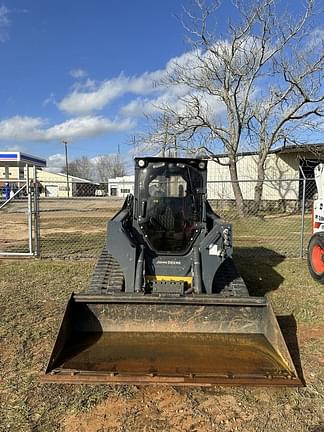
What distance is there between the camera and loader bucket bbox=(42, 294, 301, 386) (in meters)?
3.48

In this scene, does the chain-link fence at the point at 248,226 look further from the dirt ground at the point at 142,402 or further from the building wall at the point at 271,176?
the dirt ground at the point at 142,402

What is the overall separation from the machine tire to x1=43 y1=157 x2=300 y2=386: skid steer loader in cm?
219

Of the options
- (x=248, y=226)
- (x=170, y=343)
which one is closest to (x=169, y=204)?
(x=170, y=343)

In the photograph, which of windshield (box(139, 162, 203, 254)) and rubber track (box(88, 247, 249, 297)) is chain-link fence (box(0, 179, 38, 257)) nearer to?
rubber track (box(88, 247, 249, 297))

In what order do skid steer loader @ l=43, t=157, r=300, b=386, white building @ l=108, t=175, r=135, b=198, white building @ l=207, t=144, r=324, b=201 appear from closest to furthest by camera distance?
skid steer loader @ l=43, t=157, r=300, b=386 → white building @ l=108, t=175, r=135, b=198 → white building @ l=207, t=144, r=324, b=201

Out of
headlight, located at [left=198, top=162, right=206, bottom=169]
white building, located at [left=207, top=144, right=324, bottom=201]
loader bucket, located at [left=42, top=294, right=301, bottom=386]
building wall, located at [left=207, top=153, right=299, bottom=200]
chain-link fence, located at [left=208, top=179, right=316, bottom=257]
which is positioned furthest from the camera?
building wall, located at [left=207, top=153, right=299, bottom=200]

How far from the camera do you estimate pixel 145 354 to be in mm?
3871

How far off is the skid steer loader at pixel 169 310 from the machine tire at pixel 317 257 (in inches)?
86.3

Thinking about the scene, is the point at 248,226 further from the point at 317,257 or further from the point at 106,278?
the point at 106,278

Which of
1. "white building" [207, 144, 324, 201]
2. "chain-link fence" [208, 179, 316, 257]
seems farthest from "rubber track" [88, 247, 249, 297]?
"white building" [207, 144, 324, 201]

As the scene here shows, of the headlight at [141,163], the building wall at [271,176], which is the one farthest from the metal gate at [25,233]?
the building wall at [271,176]

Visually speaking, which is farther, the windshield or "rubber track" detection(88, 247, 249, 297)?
the windshield

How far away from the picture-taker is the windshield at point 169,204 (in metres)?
5.44

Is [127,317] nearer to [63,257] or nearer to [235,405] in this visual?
[235,405]
